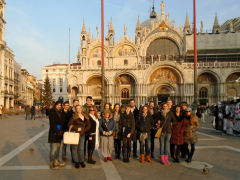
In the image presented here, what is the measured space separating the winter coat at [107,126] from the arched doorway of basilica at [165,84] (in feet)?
106

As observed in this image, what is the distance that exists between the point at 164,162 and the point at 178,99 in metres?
33.1

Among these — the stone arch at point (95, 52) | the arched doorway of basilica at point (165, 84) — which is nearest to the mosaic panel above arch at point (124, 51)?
the stone arch at point (95, 52)

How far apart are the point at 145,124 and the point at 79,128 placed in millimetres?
2256

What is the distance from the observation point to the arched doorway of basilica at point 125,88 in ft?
131

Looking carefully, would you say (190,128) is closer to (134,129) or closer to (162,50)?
(134,129)

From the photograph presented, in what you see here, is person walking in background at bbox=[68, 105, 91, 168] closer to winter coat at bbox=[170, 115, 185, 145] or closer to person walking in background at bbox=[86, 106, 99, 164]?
person walking in background at bbox=[86, 106, 99, 164]

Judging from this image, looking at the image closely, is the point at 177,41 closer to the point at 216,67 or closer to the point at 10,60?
the point at 216,67

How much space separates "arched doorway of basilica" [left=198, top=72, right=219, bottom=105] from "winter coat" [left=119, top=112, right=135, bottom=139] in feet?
115

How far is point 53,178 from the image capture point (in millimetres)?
5641

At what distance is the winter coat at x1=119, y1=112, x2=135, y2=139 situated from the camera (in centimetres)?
718

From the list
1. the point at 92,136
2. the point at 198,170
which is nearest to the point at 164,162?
the point at 198,170

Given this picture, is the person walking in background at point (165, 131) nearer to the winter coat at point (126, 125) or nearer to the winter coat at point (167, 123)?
the winter coat at point (167, 123)

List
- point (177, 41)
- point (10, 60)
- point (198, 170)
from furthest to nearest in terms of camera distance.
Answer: point (10, 60) < point (177, 41) < point (198, 170)

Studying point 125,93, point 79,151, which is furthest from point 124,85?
point 79,151
